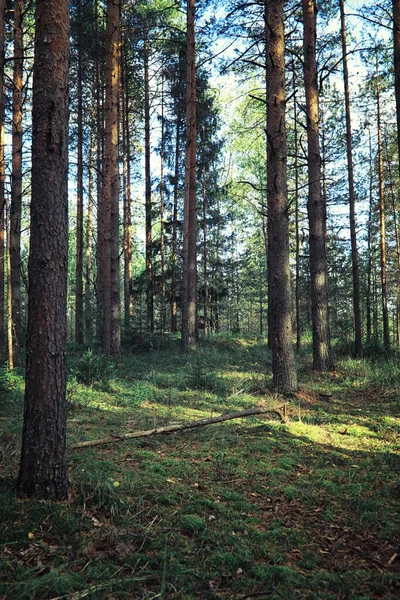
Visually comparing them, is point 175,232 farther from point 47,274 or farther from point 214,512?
point 214,512

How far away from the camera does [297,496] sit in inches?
→ 148

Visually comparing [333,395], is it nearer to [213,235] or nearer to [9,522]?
[9,522]

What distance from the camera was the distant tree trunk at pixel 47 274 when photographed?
3.20 meters

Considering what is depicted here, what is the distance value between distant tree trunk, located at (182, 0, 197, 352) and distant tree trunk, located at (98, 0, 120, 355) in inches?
120

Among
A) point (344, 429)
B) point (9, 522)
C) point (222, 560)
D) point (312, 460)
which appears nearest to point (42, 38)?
point (9, 522)

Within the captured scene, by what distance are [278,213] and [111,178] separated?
6838 millimetres

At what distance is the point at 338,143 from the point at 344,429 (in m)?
16.7

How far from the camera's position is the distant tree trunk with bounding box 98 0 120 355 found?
480 inches

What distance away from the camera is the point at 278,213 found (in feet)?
25.9

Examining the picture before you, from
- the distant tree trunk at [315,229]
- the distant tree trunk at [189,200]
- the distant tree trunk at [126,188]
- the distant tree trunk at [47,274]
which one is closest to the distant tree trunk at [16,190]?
the distant tree trunk at [189,200]

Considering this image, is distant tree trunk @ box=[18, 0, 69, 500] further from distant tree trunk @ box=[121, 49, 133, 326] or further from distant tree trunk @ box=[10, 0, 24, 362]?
distant tree trunk @ box=[121, 49, 133, 326]

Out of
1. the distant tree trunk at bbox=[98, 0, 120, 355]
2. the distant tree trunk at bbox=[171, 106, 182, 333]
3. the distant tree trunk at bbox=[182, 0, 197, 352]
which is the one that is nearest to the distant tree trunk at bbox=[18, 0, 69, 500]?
the distant tree trunk at bbox=[98, 0, 120, 355]

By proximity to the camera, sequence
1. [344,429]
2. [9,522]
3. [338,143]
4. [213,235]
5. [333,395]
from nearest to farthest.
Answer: [9,522]
[344,429]
[333,395]
[338,143]
[213,235]

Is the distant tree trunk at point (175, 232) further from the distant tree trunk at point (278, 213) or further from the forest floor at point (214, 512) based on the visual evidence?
the forest floor at point (214, 512)
